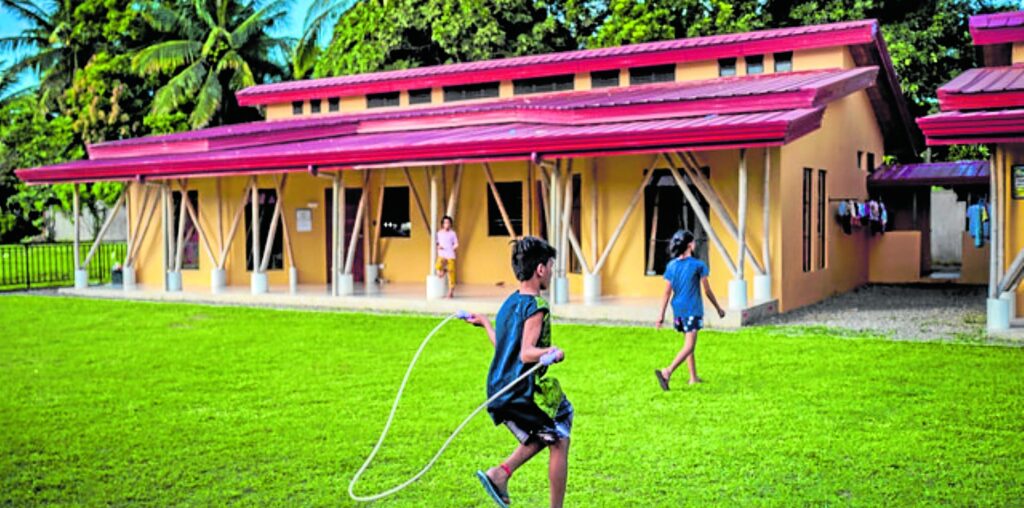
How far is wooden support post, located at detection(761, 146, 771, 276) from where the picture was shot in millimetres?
14702

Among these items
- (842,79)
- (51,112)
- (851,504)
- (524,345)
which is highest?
(51,112)

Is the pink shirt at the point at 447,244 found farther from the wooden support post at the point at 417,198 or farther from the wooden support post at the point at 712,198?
the wooden support post at the point at 712,198

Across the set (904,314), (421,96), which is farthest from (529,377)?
(421,96)

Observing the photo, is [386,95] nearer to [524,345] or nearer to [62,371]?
[62,371]

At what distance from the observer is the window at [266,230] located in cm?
2102

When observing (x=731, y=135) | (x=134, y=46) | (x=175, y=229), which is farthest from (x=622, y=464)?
(x=134, y=46)

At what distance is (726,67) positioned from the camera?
771 inches

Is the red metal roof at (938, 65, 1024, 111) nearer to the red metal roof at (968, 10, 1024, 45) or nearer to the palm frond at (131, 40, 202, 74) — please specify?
the red metal roof at (968, 10, 1024, 45)

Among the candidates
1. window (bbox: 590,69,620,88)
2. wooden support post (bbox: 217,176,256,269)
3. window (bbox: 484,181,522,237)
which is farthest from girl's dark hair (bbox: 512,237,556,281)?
window (bbox: 590,69,620,88)

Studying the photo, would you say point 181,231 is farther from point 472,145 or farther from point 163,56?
point 163,56

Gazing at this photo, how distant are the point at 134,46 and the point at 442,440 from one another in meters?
36.4

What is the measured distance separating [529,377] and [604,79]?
1654 cm

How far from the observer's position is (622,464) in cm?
647

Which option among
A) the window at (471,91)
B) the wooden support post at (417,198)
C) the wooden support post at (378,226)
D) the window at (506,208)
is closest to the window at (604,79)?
the window at (471,91)
